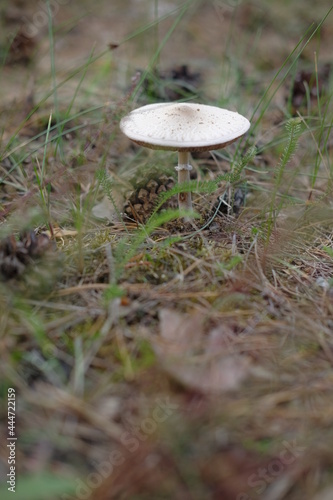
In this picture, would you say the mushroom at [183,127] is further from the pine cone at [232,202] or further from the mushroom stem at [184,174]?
the pine cone at [232,202]

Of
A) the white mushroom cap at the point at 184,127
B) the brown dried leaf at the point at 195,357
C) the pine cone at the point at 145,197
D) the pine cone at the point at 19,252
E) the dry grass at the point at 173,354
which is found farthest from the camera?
the pine cone at the point at 145,197

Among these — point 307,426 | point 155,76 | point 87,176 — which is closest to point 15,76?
point 155,76

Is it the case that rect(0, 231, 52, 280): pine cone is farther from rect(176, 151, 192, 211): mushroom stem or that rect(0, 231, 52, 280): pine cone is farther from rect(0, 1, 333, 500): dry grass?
rect(176, 151, 192, 211): mushroom stem

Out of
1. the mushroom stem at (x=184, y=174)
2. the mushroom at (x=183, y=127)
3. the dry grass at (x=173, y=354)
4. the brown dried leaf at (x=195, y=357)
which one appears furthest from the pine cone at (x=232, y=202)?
the brown dried leaf at (x=195, y=357)

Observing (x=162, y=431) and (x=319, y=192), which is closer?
(x=162, y=431)

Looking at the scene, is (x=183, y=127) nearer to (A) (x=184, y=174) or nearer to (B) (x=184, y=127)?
(B) (x=184, y=127)

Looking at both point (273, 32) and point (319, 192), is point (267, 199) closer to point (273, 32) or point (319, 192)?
point (319, 192)

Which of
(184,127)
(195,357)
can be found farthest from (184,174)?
(195,357)
